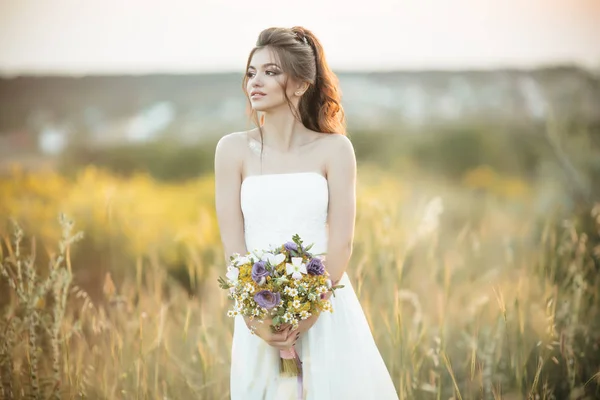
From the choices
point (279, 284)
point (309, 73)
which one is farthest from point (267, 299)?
point (309, 73)

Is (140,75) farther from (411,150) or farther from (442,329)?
(442,329)

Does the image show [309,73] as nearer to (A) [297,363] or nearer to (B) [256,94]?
(B) [256,94]

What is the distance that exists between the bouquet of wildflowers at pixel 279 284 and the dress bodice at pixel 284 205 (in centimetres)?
20

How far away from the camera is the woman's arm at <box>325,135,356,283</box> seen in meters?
2.11

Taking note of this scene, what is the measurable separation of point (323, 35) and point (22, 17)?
1.49 meters

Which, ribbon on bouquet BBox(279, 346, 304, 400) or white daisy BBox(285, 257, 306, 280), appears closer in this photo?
white daisy BBox(285, 257, 306, 280)

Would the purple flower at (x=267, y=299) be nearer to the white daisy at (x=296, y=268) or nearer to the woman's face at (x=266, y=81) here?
the white daisy at (x=296, y=268)

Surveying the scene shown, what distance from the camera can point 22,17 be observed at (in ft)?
10.7

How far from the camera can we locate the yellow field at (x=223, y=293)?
2.82 meters

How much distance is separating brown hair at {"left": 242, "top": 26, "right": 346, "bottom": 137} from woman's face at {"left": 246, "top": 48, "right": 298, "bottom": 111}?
0.07ft

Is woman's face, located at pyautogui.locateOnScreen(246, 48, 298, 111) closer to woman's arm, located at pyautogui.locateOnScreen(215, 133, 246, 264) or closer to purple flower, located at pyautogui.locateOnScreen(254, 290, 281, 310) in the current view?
woman's arm, located at pyautogui.locateOnScreen(215, 133, 246, 264)

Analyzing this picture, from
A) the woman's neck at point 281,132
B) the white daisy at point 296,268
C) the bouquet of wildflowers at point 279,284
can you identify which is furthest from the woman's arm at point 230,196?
the white daisy at point 296,268

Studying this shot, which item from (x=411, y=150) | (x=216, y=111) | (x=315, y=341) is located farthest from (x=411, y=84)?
(x=315, y=341)

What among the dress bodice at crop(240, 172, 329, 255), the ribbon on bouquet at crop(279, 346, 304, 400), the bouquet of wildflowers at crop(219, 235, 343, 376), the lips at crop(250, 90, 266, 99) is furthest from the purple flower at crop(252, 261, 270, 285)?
the lips at crop(250, 90, 266, 99)
